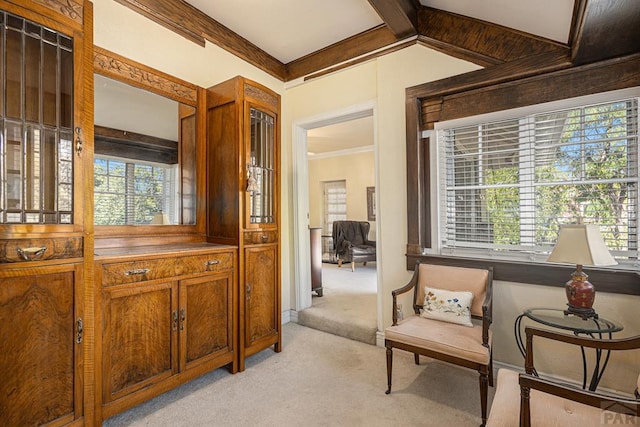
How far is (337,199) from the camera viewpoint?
8.00m

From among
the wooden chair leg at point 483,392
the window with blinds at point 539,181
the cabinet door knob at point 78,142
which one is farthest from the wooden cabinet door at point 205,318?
the window with blinds at point 539,181

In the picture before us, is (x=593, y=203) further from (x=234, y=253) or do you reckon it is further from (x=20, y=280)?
(x=20, y=280)

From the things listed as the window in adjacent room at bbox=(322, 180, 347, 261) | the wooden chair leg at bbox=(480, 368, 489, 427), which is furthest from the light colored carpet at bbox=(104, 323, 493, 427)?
the window in adjacent room at bbox=(322, 180, 347, 261)

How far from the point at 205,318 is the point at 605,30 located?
306cm

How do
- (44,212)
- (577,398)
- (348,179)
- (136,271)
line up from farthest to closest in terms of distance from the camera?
(348,179) → (136,271) → (44,212) → (577,398)

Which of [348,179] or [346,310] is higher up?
[348,179]

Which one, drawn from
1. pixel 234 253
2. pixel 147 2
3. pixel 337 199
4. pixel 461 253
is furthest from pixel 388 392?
pixel 337 199

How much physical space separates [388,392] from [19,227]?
2350 millimetres

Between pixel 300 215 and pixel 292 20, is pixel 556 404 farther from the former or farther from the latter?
pixel 292 20

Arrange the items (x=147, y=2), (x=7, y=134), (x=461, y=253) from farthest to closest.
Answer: (x=461, y=253) < (x=147, y=2) < (x=7, y=134)

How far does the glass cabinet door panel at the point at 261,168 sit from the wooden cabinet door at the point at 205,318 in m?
0.62

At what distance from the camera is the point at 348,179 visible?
24.9 feet

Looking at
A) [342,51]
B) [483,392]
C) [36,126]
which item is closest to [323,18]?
[342,51]

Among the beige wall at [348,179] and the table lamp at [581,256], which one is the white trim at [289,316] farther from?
the beige wall at [348,179]
